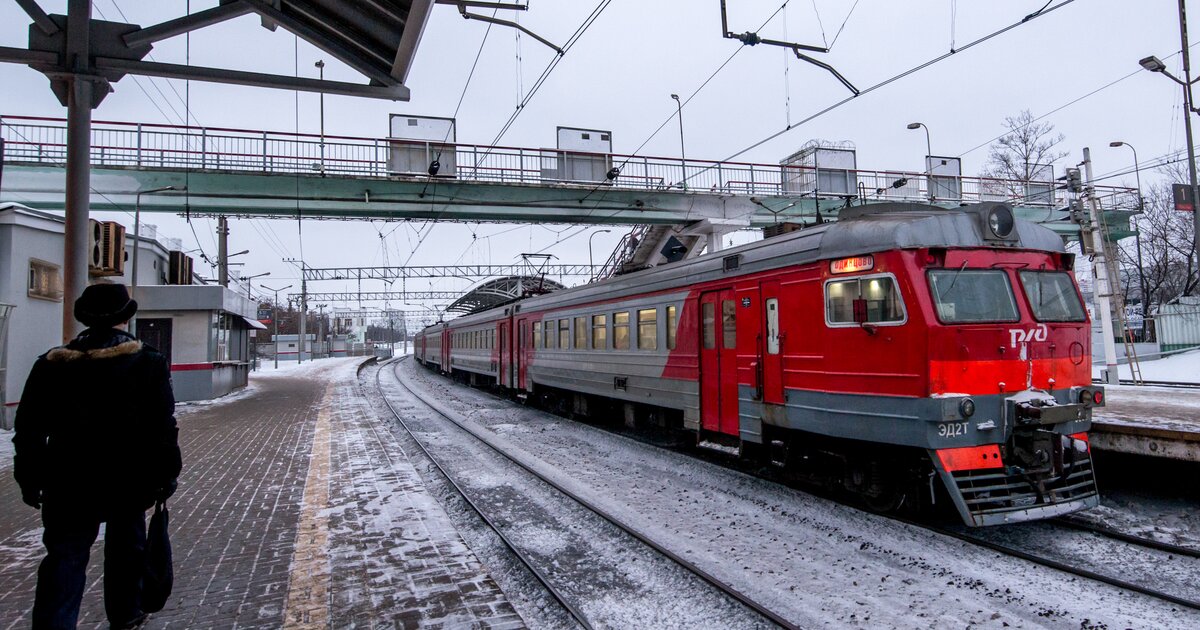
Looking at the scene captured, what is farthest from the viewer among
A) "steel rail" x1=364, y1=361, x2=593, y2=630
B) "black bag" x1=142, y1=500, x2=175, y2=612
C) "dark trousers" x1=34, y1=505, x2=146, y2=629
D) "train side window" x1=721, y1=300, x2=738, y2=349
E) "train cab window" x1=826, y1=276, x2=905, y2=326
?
"train side window" x1=721, y1=300, x2=738, y2=349

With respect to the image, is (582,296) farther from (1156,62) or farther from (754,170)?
(1156,62)

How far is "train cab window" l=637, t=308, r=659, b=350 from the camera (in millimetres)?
10727

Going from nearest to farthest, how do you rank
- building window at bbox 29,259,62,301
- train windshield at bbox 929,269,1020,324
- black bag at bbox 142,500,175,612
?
black bag at bbox 142,500,175,612, train windshield at bbox 929,269,1020,324, building window at bbox 29,259,62,301

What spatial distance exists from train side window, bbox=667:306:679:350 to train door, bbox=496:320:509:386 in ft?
31.8

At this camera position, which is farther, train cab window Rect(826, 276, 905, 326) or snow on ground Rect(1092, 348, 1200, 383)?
snow on ground Rect(1092, 348, 1200, 383)

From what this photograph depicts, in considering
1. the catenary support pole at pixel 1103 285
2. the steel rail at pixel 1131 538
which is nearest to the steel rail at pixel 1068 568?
the steel rail at pixel 1131 538

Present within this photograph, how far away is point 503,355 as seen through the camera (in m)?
19.6

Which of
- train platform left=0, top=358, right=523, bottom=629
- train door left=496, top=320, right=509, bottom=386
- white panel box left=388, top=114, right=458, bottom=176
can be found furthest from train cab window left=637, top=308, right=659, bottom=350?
white panel box left=388, top=114, right=458, bottom=176

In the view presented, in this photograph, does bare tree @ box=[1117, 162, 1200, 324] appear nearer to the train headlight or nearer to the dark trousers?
the train headlight

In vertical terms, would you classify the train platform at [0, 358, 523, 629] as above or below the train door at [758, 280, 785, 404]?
below

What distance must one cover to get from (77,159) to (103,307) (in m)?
5.13

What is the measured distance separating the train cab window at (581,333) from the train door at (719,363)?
14.9 feet

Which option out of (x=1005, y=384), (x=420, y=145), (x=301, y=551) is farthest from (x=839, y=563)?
(x=420, y=145)

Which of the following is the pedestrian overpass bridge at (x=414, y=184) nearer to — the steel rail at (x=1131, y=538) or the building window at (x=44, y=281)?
the building window at (x=44, y=281)
